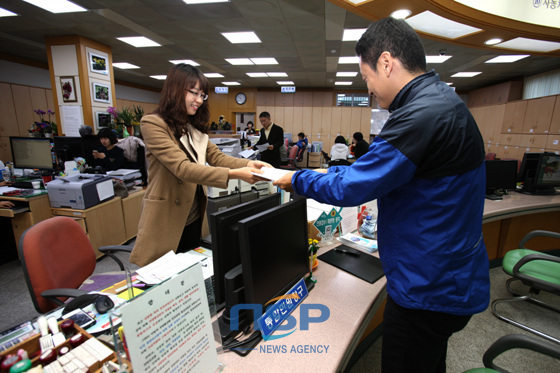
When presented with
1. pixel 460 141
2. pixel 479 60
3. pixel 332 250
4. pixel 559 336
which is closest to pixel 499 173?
pixel 559 336

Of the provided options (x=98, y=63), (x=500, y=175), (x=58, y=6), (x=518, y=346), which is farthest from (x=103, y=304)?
(x=98, y=63)

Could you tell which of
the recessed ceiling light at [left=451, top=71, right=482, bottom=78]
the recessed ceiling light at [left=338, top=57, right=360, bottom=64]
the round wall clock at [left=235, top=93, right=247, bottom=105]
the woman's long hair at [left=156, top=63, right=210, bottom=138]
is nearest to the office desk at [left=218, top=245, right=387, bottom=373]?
the woman's long hair at [left=156, top=63, right=210, bottom=138]

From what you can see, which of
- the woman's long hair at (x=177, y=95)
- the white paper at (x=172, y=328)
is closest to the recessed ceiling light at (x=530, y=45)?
the woman's long hair at (x=177, y=95)

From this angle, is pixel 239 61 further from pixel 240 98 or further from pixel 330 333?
pixel 330 333

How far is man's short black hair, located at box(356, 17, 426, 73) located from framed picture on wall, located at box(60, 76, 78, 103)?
19.1 feet

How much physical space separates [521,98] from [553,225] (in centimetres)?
748

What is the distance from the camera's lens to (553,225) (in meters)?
3.17

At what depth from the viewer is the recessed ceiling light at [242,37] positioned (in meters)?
4.91

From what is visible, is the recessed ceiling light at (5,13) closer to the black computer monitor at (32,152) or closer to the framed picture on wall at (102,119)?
the framed picture on wall at (102,119)

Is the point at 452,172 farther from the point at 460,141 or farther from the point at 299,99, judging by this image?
the point at 299,99

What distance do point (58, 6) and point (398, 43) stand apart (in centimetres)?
513

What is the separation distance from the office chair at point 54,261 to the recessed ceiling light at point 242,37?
4.58m

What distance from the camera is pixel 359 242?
5.45 ft

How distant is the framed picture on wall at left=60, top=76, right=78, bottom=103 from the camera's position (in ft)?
15.9
